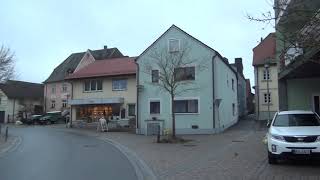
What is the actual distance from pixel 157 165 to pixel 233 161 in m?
2.59

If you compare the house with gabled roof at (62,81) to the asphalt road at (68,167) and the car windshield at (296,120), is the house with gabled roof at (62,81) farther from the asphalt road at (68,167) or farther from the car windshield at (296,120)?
the car windshield at (296,120)

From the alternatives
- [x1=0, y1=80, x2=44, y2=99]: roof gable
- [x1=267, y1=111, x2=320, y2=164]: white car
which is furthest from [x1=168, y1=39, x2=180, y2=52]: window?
[x1=0, y1=80, x2=44, y2=99]: roof gable

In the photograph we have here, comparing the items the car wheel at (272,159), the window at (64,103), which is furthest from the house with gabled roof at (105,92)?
the car wheel at (272,159)

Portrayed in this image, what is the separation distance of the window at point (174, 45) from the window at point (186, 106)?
4165 millimetres

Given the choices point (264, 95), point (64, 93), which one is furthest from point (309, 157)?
point (64, 93)

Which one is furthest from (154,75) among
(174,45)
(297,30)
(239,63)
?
(239,63)

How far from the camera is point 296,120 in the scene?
15.3 meters

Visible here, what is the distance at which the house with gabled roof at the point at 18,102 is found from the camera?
7012cm

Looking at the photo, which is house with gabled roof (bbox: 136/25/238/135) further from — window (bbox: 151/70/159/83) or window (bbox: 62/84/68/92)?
window (bbox: 62/84/68/92)

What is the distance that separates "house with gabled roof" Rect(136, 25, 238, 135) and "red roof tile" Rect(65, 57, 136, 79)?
5737 mm

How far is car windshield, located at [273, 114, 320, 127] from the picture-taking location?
15080 millimetres

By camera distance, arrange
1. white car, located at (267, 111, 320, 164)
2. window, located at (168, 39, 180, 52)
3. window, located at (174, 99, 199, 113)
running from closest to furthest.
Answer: white car, located at (267, 111, 320, 164) < window, located at (174, 99, 199, 113) < window, located at (168, 39, 180, 52)

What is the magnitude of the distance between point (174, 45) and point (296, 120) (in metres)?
22.2

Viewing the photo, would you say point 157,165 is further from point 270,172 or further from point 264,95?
point 264,95
